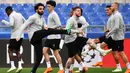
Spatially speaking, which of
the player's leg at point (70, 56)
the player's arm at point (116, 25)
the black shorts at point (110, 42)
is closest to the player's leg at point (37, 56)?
the player's leg at point (70, 56)

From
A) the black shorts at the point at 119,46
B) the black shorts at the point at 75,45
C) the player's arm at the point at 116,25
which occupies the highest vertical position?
the player's arm at the point at 116,25

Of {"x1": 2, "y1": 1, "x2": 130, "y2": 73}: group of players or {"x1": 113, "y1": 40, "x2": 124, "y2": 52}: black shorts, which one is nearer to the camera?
{"x1": 2, "y1": 1, "x2": 130, "y2": 73}: group of players

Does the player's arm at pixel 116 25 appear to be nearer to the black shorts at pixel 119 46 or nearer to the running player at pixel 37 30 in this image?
the black shorts at pixel 119 46

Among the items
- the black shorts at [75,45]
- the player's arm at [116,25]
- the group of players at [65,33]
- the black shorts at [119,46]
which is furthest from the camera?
the black shorts at [119,46]

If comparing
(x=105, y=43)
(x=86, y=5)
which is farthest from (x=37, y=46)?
(x=86, y=5)

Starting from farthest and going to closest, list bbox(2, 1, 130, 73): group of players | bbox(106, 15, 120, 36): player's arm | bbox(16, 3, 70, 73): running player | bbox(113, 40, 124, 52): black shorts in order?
1. bbox(113, 40, 124, 52): black shorts
2. bbox(106, 15, 120, 36): player's arm
3. bbox(2, 1, 130, 73): group of players
4. bbox(16, 3, 70, 73): running player

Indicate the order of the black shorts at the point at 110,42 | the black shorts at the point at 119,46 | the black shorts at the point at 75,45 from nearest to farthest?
the black shorts at the point at 75,45, the black shorts at the point at 119,46, the black shorts at the point at 110,42

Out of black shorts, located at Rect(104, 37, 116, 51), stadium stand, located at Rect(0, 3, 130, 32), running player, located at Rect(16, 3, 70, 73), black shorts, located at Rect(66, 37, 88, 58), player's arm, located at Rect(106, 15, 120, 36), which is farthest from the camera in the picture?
stadium stand, located at Rect(0, 3, 130, 32)

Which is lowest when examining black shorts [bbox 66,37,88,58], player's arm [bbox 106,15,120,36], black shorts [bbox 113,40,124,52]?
black shorts [bbox 113,40,124,52]

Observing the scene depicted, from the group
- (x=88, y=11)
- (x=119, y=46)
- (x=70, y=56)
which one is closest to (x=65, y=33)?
(x=70, y=56)

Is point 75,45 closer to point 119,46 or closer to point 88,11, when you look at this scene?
point 119,46

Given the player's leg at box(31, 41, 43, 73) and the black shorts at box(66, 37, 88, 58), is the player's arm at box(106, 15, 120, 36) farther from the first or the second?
the player's leg at box(31, 41, 43, 73)

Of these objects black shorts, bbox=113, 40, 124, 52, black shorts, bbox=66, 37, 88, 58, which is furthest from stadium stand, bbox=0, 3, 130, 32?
black shorts, bbox=66, 37, 88, 58

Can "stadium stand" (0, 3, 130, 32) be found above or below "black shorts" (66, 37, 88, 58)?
above
